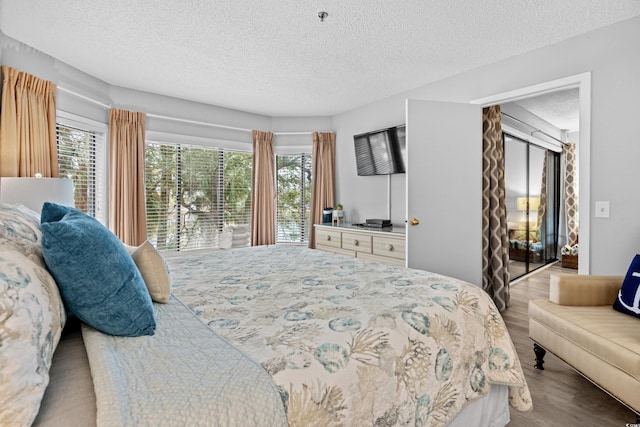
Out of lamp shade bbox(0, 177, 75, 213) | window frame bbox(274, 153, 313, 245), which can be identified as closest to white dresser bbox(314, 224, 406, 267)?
window frame bbox(274, 153, 313, 245)

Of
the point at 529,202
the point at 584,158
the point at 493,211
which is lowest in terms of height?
the point at 493,211

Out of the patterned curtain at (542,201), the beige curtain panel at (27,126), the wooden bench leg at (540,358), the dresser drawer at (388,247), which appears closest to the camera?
the wooden bench leg at (540,358)

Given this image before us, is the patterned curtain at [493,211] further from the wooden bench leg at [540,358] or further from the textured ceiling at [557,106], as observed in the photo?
the wooden bench leg at [540,358]

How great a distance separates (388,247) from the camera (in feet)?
11.5

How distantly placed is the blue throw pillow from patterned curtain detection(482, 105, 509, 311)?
345 cm

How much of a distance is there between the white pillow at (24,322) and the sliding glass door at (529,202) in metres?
4.81

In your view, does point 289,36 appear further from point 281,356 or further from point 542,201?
point 542,201

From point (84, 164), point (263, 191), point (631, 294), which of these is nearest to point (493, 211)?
point (631, 294)

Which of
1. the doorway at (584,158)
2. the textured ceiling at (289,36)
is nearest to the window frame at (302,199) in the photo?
the textured ceiling at (289,36)

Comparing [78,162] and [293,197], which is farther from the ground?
[78,162]

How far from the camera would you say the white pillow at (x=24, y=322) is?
582 millimetres

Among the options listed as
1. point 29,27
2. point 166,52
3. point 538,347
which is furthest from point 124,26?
point 538,347

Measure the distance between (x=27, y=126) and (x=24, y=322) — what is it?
289cm

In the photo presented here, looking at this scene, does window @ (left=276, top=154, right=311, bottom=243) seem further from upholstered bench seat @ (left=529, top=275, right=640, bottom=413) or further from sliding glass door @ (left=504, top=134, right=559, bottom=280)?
upholstered bench seat @ (left=529, top=275, right=640, bottom=413)
